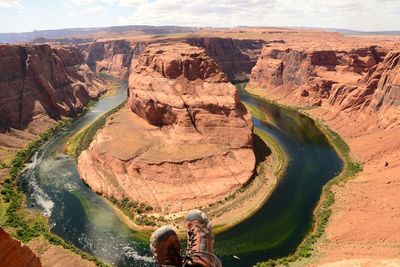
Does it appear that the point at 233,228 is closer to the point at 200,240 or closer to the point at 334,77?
the point at 200,240

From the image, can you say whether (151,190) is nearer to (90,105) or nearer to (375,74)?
(375,74)

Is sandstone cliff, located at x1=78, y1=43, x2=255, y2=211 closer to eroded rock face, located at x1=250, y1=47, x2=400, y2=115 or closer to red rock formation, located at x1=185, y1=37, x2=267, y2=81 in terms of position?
eroded rock face, located at x1=250, y1=47, x2=400, y2=115

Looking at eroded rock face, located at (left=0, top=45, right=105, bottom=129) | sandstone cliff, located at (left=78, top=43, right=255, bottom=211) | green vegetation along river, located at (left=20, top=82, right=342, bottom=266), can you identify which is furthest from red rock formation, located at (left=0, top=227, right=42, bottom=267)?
eroded rock face, located at (left=0, top=45, right=105, bottom=129)

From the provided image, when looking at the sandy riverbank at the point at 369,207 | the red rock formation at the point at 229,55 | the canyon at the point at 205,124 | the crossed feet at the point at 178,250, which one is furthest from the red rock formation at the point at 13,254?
the red rock formation at the point at 229,55

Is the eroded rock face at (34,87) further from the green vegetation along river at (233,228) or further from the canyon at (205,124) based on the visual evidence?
the green vegetation along river at (233,228)

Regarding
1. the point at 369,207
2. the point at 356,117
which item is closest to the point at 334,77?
the point at 356,117

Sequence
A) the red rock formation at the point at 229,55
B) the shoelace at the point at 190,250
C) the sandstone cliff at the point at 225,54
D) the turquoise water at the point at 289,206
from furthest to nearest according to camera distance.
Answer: the sandstone cliff at the point at 225,54, the red rock formation at the point at 229,55, the turquoise water at the point at 289,206, the shoelace at the point at 190,250

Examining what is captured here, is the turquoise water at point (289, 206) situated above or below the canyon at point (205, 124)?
below
